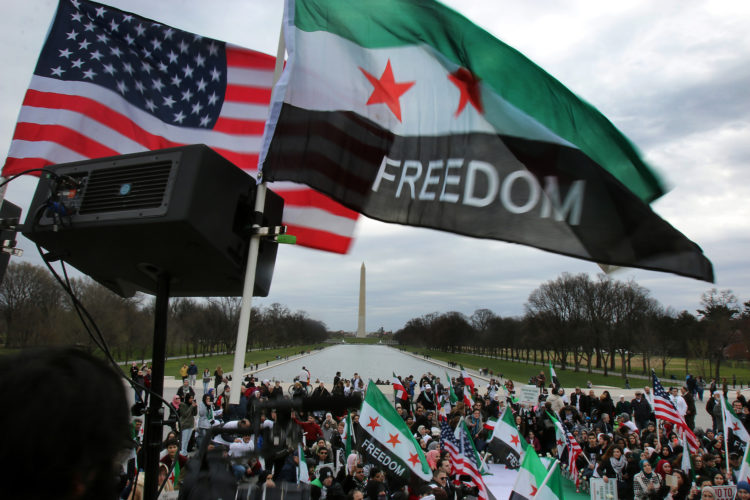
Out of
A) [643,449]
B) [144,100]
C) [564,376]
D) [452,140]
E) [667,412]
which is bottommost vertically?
[564,376]

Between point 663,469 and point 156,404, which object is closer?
point 156,404

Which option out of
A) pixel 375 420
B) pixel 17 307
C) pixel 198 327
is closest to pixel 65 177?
pixel 375 420

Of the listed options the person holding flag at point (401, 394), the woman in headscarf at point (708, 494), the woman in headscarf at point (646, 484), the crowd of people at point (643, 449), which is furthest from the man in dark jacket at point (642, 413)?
the woman in headscarf at point (708, 494)

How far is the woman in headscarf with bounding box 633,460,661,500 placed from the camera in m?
9.09

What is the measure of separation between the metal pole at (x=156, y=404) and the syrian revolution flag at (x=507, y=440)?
29.6ft

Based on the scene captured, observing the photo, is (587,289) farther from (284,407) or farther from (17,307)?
(284,407)

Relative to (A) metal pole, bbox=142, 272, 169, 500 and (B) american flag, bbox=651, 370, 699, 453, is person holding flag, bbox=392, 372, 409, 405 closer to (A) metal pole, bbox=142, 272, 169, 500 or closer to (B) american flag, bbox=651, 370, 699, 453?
(B) american flag, bbox=651, 370, 699, 453

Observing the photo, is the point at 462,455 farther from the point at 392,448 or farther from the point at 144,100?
the point at 144,100

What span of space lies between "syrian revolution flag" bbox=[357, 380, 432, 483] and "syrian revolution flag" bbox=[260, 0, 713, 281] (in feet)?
17.0

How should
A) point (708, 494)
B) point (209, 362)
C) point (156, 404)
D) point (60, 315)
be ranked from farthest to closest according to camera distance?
1. point (209, 362)
2. point (60, 315)
3. point (708, 494)
4. point (156, 404)

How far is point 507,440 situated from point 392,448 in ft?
13.8

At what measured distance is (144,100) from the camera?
4785 mm

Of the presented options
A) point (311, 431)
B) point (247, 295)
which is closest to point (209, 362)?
point (311, 431)

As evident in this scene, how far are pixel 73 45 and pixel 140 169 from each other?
9.79ft
